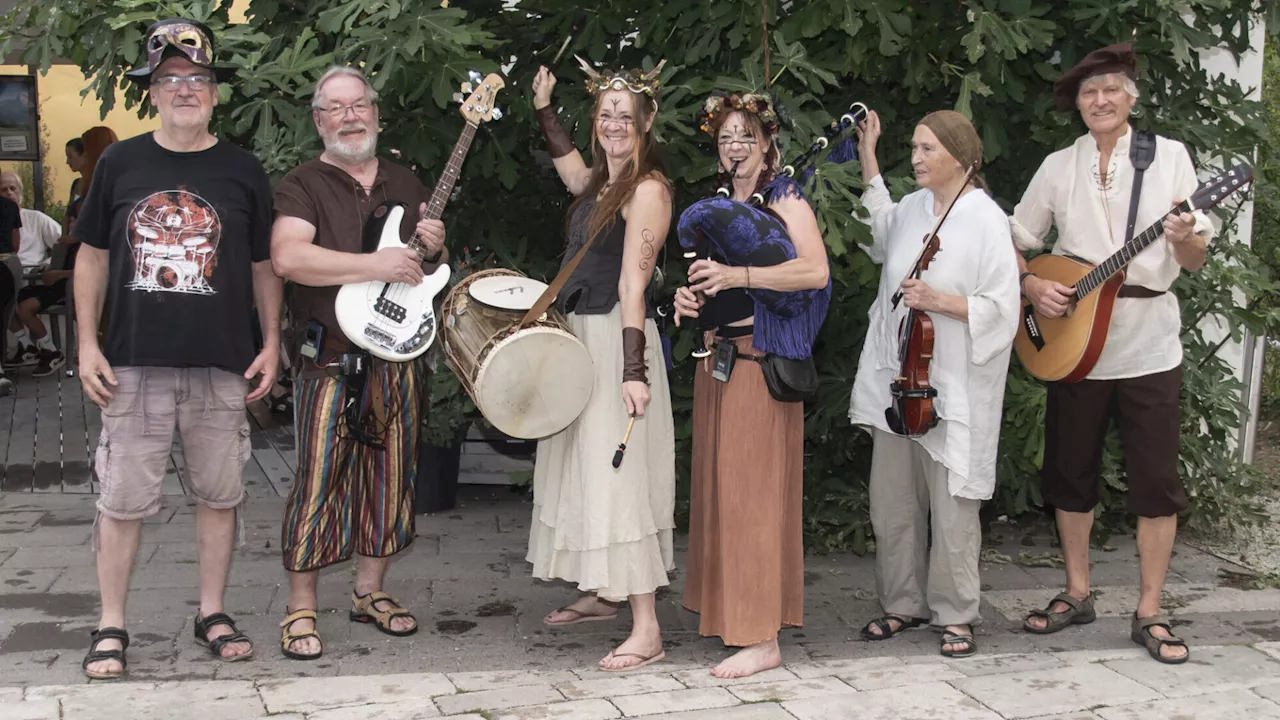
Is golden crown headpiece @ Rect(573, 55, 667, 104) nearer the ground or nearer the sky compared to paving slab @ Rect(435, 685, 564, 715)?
nearer the sky

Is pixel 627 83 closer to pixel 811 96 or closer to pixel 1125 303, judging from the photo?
pixel 811 96

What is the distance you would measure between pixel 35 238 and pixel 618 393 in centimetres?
1005

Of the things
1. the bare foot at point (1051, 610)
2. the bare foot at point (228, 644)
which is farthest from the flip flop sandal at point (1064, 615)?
the bare foot at point (228, 644)

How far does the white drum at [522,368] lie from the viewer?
4543mm

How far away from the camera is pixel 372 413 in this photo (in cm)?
494

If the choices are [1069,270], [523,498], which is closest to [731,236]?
[1069,270]

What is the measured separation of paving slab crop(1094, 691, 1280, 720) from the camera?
4309 mm

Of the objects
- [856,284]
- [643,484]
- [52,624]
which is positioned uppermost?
[856,284]

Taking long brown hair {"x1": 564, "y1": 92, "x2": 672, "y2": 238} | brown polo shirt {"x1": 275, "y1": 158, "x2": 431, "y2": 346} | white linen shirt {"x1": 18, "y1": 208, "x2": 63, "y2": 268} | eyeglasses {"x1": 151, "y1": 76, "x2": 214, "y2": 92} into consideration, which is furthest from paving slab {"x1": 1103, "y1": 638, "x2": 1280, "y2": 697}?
white linen shirt {"x1": 18, "y1": 208, "x2": 63, "y2": 268}

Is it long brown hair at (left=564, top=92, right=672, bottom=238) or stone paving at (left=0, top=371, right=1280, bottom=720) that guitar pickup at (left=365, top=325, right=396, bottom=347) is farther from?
stone paving at (left=0, top=371, right=1280, bottom=720)

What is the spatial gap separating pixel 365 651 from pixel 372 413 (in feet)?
2.86

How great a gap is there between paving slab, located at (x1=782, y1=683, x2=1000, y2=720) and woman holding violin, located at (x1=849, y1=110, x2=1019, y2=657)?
599mm

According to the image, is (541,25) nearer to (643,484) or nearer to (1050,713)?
(643,484)

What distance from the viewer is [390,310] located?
4801 millimetres
